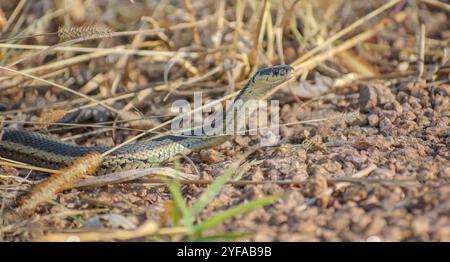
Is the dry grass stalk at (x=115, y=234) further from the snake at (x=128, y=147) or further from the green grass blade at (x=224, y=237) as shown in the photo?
the snake at (x=128, y=147)

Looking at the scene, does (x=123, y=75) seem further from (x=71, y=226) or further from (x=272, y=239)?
(x=272, y=239)

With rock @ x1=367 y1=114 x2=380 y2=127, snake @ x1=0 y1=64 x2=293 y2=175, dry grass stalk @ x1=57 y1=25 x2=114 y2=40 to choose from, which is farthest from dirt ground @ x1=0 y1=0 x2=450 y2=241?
dry grass stalk @ x1=57 y1=25 x2=114 y2=40

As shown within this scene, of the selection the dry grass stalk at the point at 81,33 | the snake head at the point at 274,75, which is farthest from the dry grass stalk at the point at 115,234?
the snake head at the point at 274,75

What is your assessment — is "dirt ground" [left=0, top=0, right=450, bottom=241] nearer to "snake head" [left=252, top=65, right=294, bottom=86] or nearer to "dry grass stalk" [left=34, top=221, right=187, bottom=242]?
"dry grass stalk" [left=34, top=221, right=187, bottom=242]

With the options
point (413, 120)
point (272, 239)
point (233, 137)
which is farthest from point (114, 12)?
point (272, 239)

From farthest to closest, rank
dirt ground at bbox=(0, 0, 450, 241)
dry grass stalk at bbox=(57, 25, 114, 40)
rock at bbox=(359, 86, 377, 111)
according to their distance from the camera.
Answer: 1. rock at bbox=(359, 86, 377, 111)
2. dry grass stalk at bbox=(57, 25, 114, 40)
3. dirt ground at bbox=(0, 0, 450, 241)

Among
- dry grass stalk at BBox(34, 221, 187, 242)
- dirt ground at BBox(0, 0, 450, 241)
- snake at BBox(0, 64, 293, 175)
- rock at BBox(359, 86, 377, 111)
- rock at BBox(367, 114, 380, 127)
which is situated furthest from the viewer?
rock at BBox(359, 86, 377, 111)

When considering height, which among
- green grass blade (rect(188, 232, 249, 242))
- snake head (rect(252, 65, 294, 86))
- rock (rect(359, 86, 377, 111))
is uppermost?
snake head (rect(252, 65, 294, 86))
